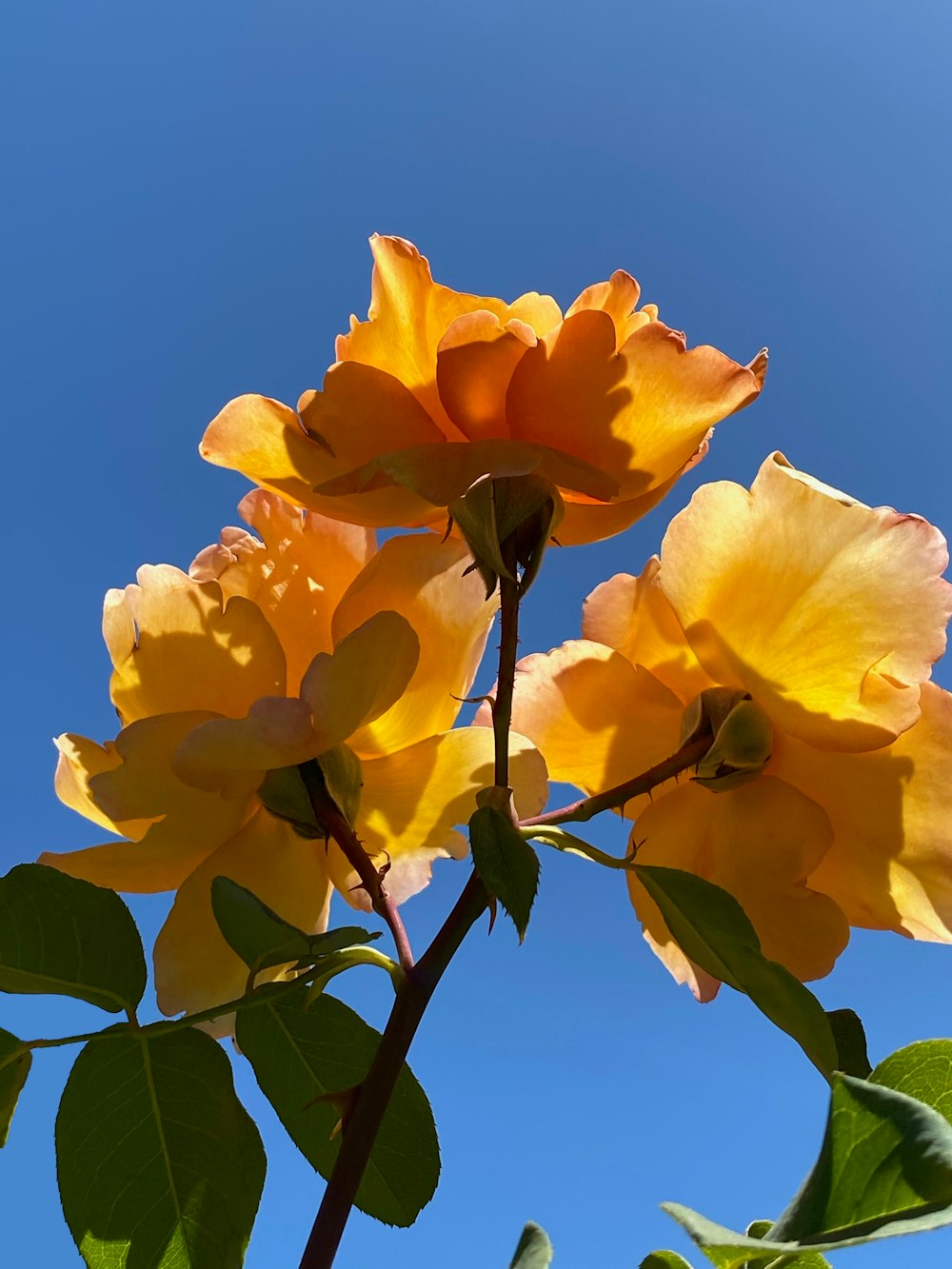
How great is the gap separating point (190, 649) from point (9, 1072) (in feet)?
0.96

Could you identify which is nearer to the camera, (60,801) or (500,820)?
(500,820)

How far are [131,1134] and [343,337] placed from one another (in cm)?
55

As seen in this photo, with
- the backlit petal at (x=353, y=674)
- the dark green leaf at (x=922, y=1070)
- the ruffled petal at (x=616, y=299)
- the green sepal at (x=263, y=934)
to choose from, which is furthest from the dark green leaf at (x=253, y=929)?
the ruffled petal at (x=616, y=299)

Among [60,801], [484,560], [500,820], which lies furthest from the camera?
[60,801]

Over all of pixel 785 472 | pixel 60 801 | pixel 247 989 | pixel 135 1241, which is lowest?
pixel 135 1241

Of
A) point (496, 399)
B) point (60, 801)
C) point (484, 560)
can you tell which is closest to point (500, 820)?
point (484, 560)

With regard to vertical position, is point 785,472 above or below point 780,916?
above

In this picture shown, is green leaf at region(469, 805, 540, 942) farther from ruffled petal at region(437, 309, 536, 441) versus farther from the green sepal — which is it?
ruffled petal at region(437, 309, 536, 441)

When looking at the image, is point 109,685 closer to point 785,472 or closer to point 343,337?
point 343,337

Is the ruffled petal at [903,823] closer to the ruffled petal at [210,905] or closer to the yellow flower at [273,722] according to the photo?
the yellow flower at [273,722]

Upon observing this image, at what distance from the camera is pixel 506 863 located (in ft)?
1.86

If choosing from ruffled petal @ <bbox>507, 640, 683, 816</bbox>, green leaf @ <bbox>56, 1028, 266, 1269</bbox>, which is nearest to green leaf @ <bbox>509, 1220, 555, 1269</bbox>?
green leaf @ <bbox>56, 1028, 266, 1269</bbox>

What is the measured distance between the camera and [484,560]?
70cm

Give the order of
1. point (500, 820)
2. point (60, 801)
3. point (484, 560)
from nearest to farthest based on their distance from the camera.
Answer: point (500, 820) < point (484, 560) < point (60, 801)
